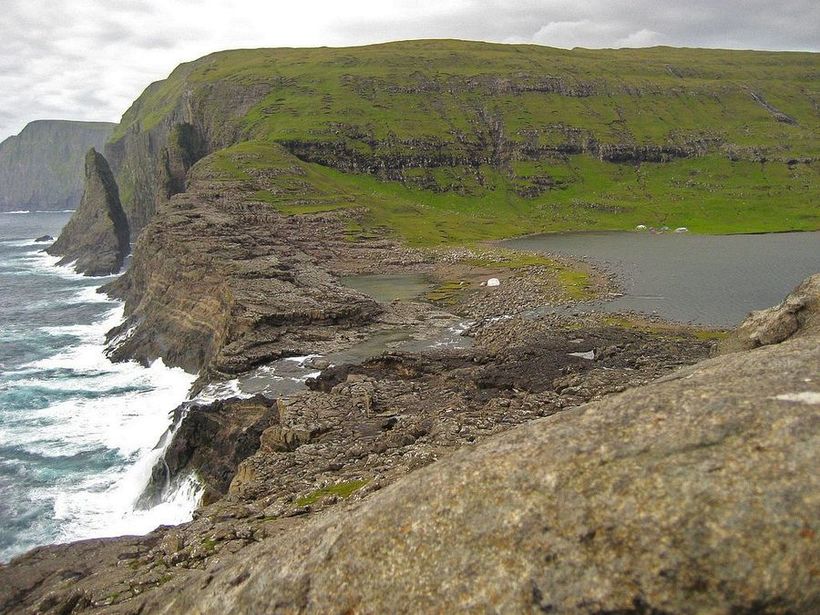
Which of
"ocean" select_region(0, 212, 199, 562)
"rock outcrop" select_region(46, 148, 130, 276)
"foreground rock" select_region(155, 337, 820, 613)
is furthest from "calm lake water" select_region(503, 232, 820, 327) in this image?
"rock outcrop" select_region(46, 148, 130, 276)

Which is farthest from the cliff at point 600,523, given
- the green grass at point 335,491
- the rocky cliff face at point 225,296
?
the rocky cliff face at point 225,296

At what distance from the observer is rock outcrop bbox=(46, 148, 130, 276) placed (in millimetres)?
153250

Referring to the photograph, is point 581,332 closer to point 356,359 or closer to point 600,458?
point 356,359

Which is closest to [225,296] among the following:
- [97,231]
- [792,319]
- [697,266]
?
[792,319]

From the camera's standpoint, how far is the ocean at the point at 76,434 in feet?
130

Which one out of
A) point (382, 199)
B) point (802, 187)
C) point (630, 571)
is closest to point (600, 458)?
point (630, 571)

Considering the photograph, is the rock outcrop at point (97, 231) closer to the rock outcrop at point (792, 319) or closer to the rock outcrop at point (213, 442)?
the rock outcrop at point (213, 442)

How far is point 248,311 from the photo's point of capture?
62.2 metres

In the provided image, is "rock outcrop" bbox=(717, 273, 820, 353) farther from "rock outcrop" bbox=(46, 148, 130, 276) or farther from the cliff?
"rock outcrop" bbox=(46, 148, 130, 276)

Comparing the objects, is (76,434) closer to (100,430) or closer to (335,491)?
(100,430)

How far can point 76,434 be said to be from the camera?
53.5 metres

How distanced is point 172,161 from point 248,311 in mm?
127744

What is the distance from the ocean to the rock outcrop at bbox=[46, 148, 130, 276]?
56820mm

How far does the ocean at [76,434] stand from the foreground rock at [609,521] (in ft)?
94.8
